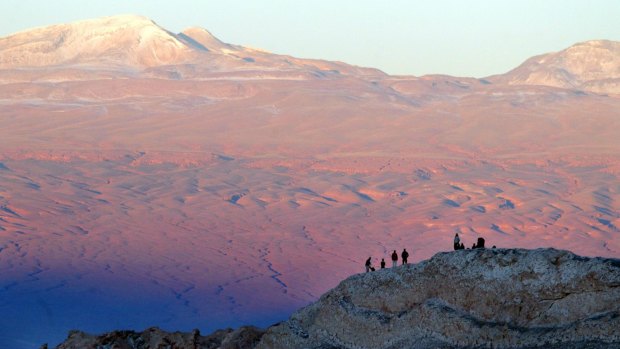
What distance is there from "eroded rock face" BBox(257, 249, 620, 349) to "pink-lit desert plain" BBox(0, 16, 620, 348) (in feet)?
115

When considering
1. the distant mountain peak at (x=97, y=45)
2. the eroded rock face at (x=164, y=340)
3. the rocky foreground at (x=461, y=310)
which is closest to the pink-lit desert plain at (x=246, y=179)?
the distant mountain peak at (x=97, y=45)

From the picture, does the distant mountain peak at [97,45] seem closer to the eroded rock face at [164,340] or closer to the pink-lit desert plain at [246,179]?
the pink-lit desert plain at [246,179]

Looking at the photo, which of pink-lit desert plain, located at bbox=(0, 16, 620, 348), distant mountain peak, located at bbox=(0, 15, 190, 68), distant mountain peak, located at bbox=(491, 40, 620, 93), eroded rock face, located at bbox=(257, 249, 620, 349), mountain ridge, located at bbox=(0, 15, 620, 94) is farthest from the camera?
distant mountain peak, located at bbox=(491, 40, 620, 93)

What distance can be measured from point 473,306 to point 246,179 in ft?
259

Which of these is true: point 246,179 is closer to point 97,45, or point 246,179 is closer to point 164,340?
point 164,340

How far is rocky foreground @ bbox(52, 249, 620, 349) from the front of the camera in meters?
13.4

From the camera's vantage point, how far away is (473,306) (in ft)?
47.0

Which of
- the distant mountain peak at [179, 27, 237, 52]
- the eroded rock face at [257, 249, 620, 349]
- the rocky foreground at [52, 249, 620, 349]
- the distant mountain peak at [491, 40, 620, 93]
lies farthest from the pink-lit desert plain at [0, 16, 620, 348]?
the eroded rock face at [257, 249, 620, 349]

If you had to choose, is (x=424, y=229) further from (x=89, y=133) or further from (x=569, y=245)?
(x=89, y=133)

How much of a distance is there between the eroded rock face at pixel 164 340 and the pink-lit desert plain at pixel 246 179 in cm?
3277

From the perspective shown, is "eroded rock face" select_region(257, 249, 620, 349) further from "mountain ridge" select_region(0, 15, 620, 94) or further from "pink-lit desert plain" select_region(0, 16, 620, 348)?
"mountain ridge" select_region(0, 15, 620, 94)

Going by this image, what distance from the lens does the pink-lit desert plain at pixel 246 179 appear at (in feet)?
196

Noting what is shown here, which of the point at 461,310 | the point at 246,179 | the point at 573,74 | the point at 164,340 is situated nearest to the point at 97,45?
the point at 246,179

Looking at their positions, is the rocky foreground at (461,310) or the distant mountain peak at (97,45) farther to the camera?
the distant mountain peak at (97,45)
